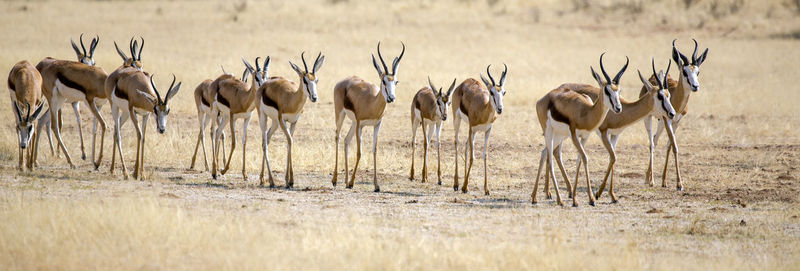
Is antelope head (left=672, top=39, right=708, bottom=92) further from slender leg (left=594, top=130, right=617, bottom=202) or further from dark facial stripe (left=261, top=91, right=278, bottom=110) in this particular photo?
dark facial stripe (left=261, top=91, right=278, bottom=110)

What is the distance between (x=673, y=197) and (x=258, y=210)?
20.5ft

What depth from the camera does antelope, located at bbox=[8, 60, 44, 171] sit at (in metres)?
12.7

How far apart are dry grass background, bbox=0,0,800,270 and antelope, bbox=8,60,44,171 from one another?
498 millimetres

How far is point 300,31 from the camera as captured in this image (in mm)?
34688

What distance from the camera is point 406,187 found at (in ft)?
43.5

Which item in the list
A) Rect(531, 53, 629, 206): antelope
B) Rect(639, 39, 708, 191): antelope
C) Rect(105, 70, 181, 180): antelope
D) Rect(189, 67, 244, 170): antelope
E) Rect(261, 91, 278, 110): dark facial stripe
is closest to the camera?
Rect(531, 53, 629, 206): antelope

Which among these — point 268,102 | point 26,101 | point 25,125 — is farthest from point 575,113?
point 26,101

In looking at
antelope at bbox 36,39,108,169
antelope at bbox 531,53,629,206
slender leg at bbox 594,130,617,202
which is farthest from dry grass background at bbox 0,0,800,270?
antelope at bbox 36,39,108,169

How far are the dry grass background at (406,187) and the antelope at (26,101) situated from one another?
498 mm

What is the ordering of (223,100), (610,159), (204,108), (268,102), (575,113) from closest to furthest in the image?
(575,113) → (610,159) → (268,102) → (223,100) → (204,108)

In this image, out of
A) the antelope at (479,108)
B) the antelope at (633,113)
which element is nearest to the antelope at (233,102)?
the antelope at (479,108)

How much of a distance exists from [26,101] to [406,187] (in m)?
6.19

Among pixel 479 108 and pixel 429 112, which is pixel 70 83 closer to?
pixel 429 112

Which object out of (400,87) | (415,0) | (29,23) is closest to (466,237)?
(400,87)
